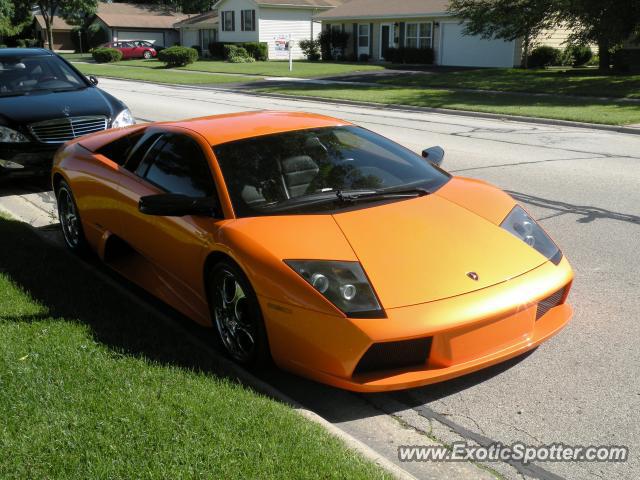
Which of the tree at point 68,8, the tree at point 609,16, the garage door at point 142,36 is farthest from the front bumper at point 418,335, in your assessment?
the garage door at point 142,36

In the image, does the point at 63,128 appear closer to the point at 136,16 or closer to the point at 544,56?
the point at 544,56

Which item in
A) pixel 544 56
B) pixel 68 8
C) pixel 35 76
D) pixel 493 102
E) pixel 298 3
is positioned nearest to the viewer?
pixel 35 76

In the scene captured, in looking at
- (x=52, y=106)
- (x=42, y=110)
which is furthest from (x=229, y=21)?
(x=42, y=110)

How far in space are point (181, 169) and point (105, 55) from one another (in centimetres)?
5597

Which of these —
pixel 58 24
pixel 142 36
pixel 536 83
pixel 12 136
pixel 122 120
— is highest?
pixel 58 24

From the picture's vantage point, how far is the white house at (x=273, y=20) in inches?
2120

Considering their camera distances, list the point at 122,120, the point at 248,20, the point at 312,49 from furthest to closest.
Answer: the point at 248,20, the point at 312,49, the point at 122,120

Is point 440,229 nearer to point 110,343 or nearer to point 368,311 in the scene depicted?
point 368,311

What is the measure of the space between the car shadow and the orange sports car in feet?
0.62

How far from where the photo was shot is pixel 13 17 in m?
79.4

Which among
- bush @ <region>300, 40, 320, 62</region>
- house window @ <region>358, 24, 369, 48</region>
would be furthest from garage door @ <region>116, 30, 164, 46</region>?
house window @ <region>358, 24, 369, 48</region>

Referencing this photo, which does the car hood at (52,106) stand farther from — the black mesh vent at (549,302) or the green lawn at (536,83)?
the green lawn at (536,83)

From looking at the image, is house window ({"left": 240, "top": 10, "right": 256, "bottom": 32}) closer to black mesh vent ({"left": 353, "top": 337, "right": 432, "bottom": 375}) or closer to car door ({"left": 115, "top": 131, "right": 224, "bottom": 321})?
car door ({"left": 115, "top": 131, "right": 224, "bottom": 321})

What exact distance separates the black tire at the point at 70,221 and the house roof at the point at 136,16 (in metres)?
70.9
